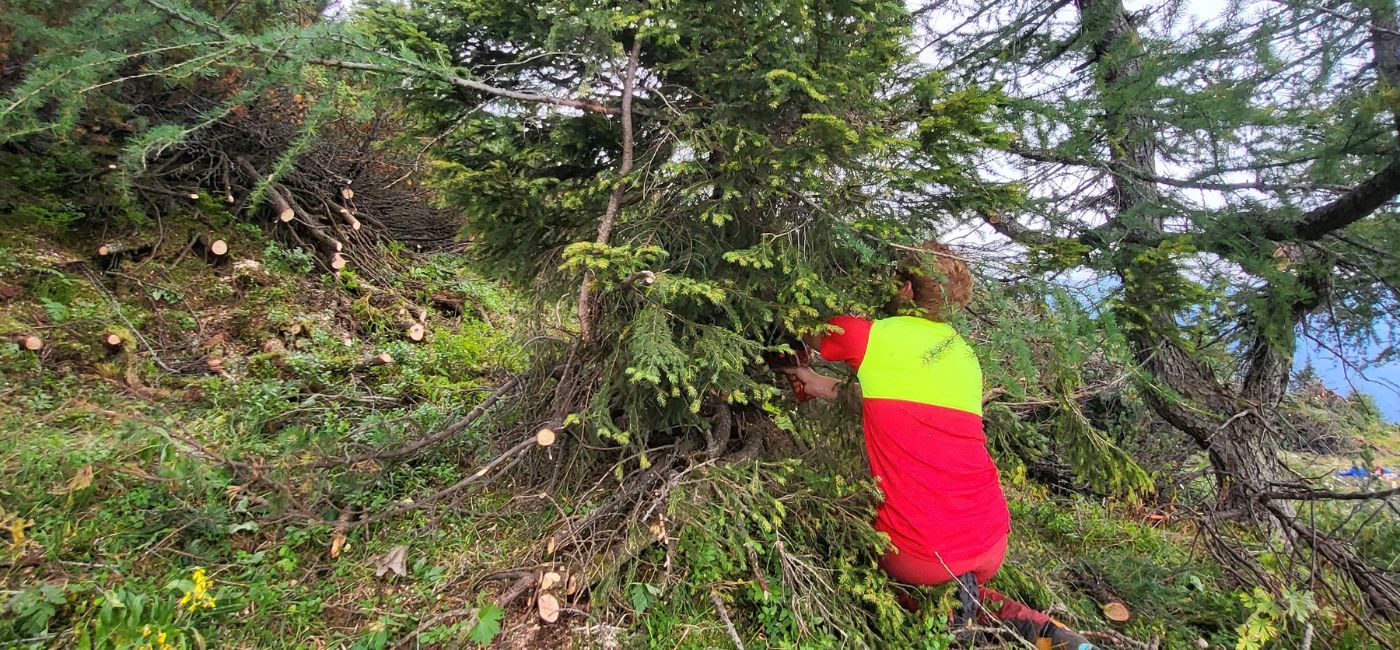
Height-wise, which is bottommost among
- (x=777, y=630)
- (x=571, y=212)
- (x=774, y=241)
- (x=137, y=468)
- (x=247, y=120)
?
(x=137, y=468)

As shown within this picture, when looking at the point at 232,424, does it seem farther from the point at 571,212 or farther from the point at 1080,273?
the point at 1080,273

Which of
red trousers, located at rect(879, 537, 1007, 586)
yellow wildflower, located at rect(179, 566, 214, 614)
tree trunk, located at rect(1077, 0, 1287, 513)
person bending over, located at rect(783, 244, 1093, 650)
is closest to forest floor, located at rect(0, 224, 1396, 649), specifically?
yellow wildflower, located at rect(179, 566, 214, 614)

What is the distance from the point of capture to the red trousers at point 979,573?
2580 mm

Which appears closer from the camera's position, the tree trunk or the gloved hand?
the gloved hand

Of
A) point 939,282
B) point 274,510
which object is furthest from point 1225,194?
point 274,510

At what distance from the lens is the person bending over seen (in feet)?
8.21

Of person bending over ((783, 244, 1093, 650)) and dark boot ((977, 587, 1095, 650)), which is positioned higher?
person bending over ((783, 244, 1093, 650))

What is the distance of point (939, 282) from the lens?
99.0 inches

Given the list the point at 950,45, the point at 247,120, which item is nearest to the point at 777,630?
the point at 950,45

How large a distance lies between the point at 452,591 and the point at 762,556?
1520 millimetres

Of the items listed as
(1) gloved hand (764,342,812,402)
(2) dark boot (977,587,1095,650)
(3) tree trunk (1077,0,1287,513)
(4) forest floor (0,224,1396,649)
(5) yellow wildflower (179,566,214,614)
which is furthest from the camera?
(3) tree trunk (1077,0,1287,513)

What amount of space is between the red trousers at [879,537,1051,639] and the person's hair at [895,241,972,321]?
1.12m

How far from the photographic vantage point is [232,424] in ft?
12.1

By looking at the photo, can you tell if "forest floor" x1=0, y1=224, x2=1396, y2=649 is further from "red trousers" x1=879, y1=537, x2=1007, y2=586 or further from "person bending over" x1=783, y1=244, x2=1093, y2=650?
"person bending over" x1=783, y1=244, x2=1093, y2=650
